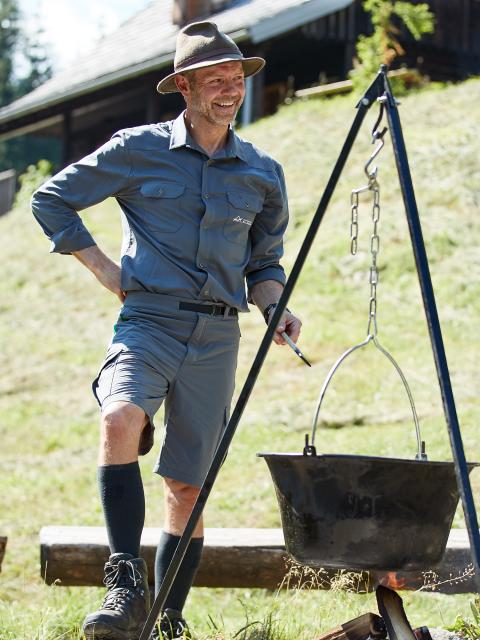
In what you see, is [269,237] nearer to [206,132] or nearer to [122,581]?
[206,132]

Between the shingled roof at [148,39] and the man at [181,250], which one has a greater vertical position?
the man at [181,250]

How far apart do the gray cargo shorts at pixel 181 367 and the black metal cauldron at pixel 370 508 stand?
715 millimetres

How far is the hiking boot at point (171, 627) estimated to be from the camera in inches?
157

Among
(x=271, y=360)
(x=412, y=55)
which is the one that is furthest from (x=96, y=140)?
(x=271, y=360)

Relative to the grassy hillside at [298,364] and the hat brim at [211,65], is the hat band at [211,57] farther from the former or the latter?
the grassy hillside at [298,364]

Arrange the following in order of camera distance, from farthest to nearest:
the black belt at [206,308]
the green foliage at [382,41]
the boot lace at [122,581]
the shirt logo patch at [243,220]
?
the green foliage at [382,41], the shirt logo patch at [243,220], the black belt at [206,308], the boot lace at [122,581]

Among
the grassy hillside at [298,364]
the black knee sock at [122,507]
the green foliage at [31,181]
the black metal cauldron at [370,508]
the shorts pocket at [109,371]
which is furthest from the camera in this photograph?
the green foliage at [31,181]

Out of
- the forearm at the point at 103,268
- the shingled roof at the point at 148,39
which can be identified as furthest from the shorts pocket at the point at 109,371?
the shingled roof at the point at 148,39

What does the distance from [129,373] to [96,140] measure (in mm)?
24736

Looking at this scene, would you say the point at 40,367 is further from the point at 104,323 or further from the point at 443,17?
the point at 443,17

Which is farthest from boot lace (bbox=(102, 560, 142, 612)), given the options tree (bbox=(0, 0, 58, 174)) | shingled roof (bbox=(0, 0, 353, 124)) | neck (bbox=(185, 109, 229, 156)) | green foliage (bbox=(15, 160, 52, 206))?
tree (bbox=(0, 0, 58, 174))

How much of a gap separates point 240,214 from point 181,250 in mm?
278

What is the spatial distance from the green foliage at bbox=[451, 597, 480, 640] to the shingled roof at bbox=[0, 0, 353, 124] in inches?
656

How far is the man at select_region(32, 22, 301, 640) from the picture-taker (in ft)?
13.6
